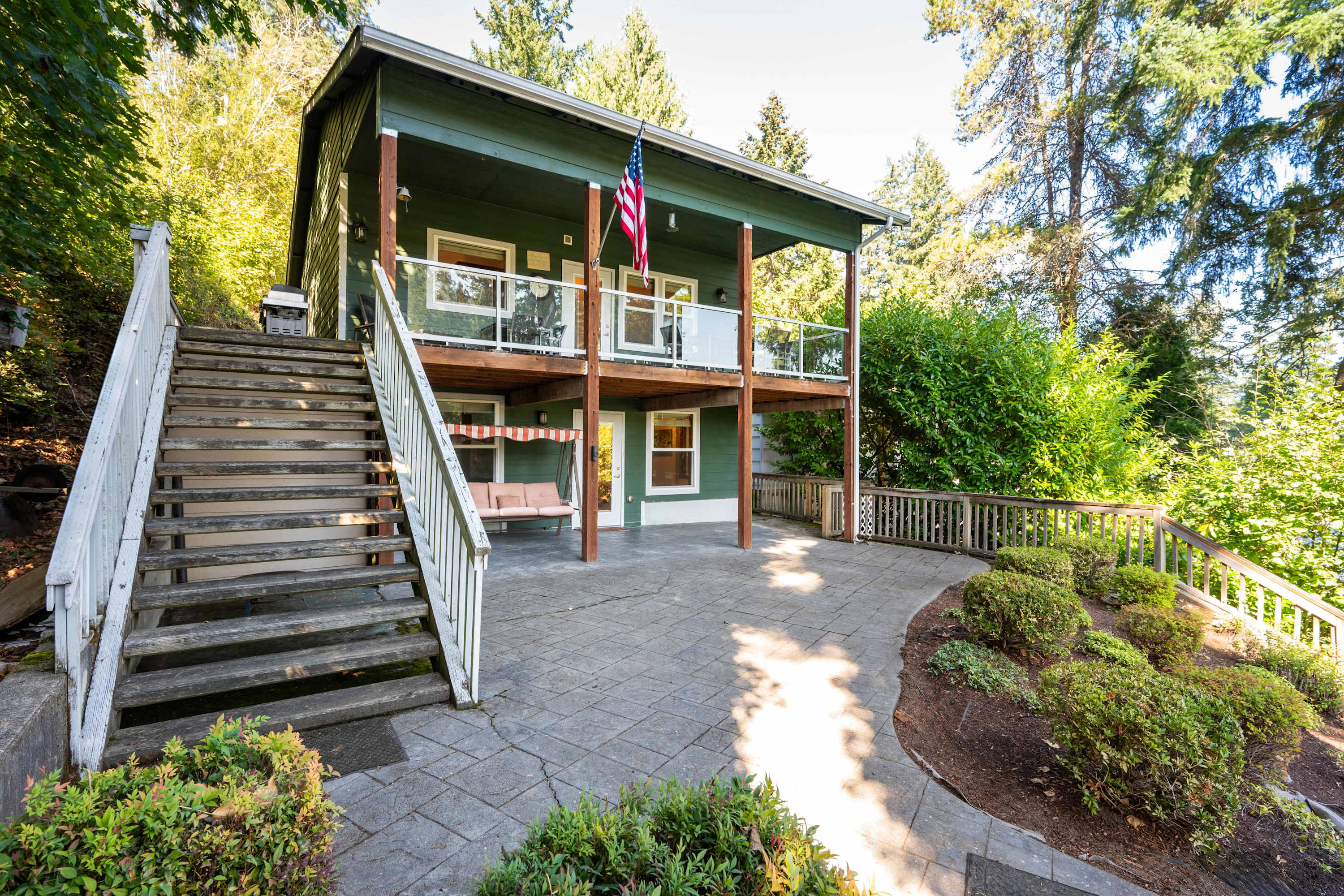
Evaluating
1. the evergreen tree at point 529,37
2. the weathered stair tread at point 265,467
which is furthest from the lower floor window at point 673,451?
the evergreen tree at point 529,37

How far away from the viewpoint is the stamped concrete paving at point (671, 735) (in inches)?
90.2

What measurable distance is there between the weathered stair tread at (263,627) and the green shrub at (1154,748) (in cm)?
370

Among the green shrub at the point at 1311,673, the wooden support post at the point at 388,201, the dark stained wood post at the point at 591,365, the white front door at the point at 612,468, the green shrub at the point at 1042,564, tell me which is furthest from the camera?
the white front door at the point at 612,468

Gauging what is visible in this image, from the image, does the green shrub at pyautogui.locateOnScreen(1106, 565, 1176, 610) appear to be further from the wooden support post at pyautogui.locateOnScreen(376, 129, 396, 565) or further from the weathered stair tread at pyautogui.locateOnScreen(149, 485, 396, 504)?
the wooden support post at pyautogui.locateOnScreen(376, 129, 396, 565)

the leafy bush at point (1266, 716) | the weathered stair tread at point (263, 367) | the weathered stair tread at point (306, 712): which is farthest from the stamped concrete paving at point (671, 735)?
the weathered stair tread at point (263, 367)

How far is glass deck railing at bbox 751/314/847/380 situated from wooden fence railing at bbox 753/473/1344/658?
2115 millimetres

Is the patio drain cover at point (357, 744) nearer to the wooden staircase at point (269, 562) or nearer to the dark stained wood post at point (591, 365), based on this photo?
the wooden staircase at point (269, 562)

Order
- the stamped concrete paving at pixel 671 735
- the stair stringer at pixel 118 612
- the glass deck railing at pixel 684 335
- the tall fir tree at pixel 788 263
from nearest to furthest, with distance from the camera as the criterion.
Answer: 1. the stamped concrete paving at pixel 671 735
2. the stair stringer at pixel 118 612
3. the glass deck railing at pixel 684 335
4. the tall fir tree at pixel 788 263

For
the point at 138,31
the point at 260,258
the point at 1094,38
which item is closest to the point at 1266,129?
the point at 1094,38

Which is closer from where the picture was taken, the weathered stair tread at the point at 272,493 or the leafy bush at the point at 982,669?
the weathered stair tread at the point at 272,493

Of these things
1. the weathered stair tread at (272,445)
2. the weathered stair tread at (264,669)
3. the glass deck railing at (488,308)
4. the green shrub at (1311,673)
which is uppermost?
the glass deck railing at (488,308)

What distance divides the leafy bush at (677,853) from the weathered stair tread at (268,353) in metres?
5.64

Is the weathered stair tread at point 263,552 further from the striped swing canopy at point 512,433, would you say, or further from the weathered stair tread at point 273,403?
the striped swing canopy at point 512,433

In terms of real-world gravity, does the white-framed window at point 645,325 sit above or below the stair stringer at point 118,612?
above
